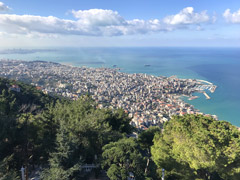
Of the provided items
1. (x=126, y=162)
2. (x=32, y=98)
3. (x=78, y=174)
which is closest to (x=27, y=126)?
(x=78, y=174)

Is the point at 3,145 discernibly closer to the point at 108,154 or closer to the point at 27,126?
the point at 27,126

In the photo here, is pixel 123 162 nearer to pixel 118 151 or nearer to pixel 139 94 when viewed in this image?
pixel 118 151

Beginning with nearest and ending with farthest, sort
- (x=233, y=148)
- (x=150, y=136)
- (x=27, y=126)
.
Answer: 1. (x=233, y=148)
2. (x=27, y=126)
3. (x=150, y=136)

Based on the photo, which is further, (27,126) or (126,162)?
(27,126)

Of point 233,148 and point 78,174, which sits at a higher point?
point 233,148

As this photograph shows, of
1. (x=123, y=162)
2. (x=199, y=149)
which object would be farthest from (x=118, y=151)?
(x=199, y=149)

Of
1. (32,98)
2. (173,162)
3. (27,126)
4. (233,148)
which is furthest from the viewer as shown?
(32,98)

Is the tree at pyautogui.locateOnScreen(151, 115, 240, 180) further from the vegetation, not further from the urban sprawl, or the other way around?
the urban sprawl

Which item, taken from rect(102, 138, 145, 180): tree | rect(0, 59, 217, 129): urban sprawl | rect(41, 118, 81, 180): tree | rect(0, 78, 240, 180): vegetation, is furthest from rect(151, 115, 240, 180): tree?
rect(0, 59, 217, 129): urban sprawl
